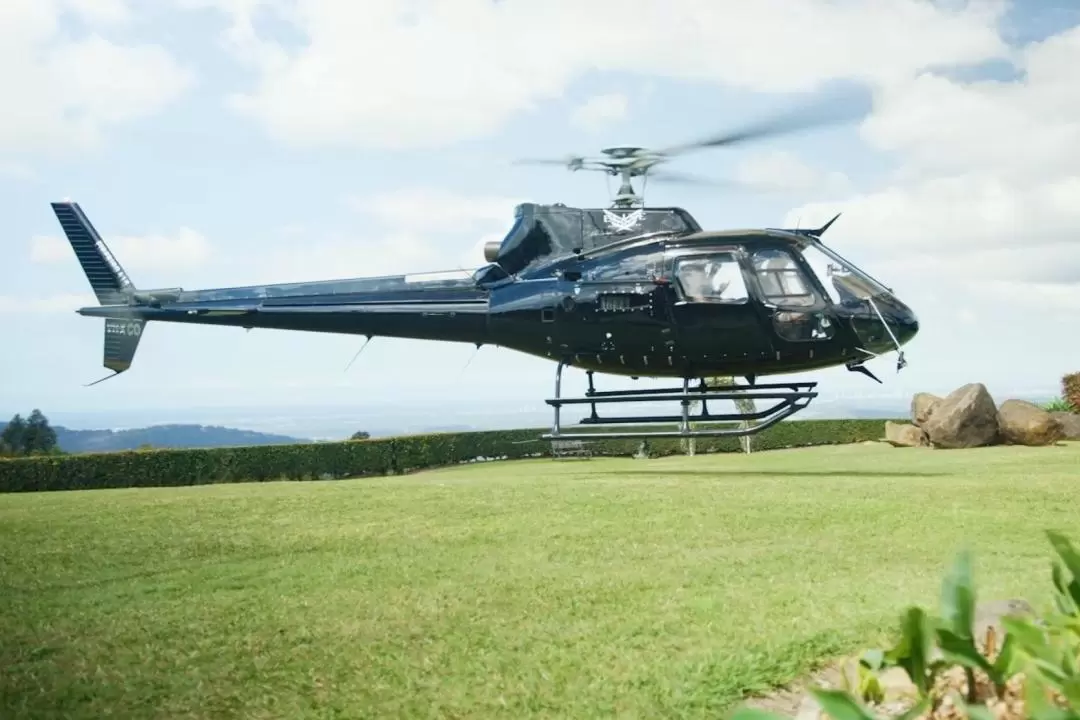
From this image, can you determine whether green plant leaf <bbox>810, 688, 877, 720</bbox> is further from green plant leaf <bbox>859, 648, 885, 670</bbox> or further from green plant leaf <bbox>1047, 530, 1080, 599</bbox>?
green plant leaf <bbox>859, 648, 885, 670</bbox>

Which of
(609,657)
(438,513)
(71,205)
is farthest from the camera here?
(71,205)

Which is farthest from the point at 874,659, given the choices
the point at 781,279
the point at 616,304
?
the point at 616,304

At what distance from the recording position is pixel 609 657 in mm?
5297

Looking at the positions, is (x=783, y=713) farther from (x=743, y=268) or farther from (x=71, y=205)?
(x=71, y=205)

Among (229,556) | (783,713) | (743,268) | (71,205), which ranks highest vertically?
(71,205)

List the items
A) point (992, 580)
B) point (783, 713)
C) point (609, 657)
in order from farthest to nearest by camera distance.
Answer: point (992, 580), point (609, 657), point (783, 713)

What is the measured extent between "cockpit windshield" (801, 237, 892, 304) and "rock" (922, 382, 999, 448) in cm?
956

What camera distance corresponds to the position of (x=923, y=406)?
22953mm

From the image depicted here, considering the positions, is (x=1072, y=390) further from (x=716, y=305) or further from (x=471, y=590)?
(x=471, y=590)

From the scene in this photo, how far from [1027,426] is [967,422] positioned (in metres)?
1.29

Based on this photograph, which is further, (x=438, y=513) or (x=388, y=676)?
(x=438, y=513)

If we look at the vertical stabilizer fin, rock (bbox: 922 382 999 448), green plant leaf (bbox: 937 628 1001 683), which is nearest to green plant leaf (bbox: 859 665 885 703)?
green plant leaf (bbox: 937 628 1001 683)

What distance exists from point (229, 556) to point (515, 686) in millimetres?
3880

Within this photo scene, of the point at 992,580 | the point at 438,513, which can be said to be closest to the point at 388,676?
the point at 992,580
